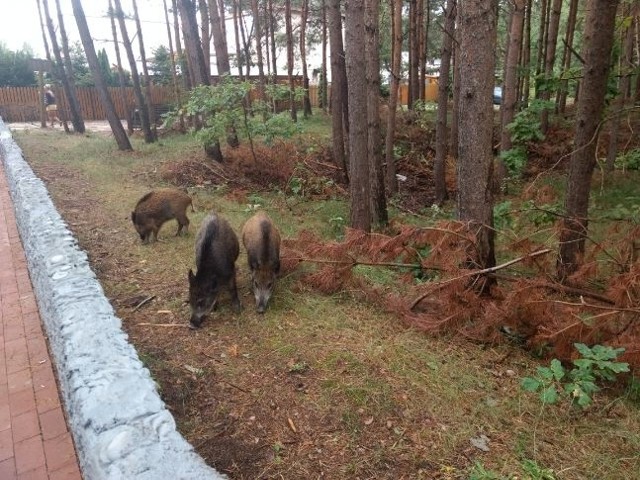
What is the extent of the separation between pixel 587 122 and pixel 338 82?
21.6 ft

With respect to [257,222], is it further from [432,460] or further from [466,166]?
[432,460]

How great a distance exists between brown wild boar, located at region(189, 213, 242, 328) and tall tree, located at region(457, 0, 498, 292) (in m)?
2.52

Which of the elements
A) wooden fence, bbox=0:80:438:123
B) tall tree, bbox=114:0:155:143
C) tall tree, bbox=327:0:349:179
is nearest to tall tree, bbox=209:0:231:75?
tall tree, bbox=327:0:349:179

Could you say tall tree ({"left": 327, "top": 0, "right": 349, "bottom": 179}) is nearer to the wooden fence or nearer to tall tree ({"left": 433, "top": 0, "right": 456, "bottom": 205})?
tall tree ({"left": 433, "top": 0, "right": 456, "bottom": 205})

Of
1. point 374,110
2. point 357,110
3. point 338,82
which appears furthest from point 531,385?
point 338,82

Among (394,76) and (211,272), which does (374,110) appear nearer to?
(394,76)

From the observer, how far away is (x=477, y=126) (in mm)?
4781

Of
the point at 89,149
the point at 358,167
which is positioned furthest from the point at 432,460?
the point at 89,149

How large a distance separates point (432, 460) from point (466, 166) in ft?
9.57

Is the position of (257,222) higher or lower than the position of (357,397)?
higher

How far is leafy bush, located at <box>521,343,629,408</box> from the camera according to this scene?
344 centimetres

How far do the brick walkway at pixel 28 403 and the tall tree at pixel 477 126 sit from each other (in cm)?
395

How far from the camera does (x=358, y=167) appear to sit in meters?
7.38

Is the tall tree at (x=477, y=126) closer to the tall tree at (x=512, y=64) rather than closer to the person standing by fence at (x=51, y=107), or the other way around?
the tall tree at (x=512, y=64)
